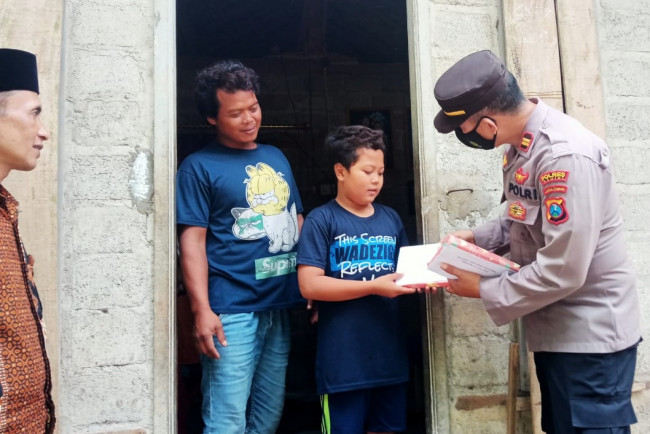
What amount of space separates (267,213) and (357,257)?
17.2 inches

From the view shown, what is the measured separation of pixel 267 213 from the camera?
2.37 metres

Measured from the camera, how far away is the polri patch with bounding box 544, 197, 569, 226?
1680 mm

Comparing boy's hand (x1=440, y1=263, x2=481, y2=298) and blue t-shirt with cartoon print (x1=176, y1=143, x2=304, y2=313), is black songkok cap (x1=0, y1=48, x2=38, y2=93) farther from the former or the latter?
boy's hand (x1=440, y1=263, x2=481, y2=298)

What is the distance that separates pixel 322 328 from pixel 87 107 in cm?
132

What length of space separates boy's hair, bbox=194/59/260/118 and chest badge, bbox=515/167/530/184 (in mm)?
1183

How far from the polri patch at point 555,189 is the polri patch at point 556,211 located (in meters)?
0.02

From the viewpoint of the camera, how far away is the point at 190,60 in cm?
631

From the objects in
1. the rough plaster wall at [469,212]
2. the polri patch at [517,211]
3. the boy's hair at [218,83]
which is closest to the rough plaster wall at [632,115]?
the rough plaster wall at [469,212]

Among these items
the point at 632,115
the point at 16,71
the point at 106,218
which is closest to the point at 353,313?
the point at 106,218

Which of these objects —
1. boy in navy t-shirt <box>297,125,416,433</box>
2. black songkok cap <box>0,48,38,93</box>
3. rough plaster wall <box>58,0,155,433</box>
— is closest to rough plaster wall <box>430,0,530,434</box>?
boy in navy t-shirt <box>297,125,416,433</box>

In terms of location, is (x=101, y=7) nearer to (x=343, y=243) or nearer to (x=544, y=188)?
(x=343, y=243)

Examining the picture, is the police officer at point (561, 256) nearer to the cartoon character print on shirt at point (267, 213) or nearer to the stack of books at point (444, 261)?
the stack of books at point (444, 261)

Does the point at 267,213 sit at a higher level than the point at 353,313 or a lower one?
higher

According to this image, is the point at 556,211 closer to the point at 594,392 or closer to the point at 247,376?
the point at 594,392
